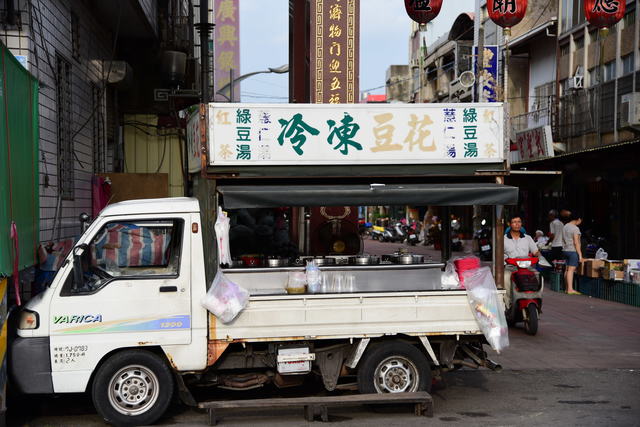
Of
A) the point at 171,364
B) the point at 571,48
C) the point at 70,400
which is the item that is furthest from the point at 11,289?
the point at 571,48

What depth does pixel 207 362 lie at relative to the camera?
7.28m

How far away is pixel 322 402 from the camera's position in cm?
733

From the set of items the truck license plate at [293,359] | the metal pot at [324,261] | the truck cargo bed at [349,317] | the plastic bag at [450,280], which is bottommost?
the truck license plate at [293,359]

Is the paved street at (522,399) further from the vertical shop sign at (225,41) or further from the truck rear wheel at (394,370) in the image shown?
the vertical shop sign at (225,41)

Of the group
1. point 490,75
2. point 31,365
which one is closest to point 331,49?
point 31,365

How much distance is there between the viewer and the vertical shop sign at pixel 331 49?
14.4 meters

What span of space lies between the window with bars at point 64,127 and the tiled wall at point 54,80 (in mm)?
176

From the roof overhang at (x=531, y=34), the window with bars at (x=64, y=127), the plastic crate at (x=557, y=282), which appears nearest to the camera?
the window with bars at (x=64, y=127)

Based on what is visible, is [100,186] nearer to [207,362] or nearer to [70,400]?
[70,400]

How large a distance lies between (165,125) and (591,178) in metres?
13.3

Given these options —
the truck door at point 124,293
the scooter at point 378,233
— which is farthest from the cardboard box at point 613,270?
the scooter at point 378,233

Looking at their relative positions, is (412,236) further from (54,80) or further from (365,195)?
(365,195)

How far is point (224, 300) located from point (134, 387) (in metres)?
1.18

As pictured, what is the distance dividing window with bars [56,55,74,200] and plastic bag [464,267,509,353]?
20.9ft
